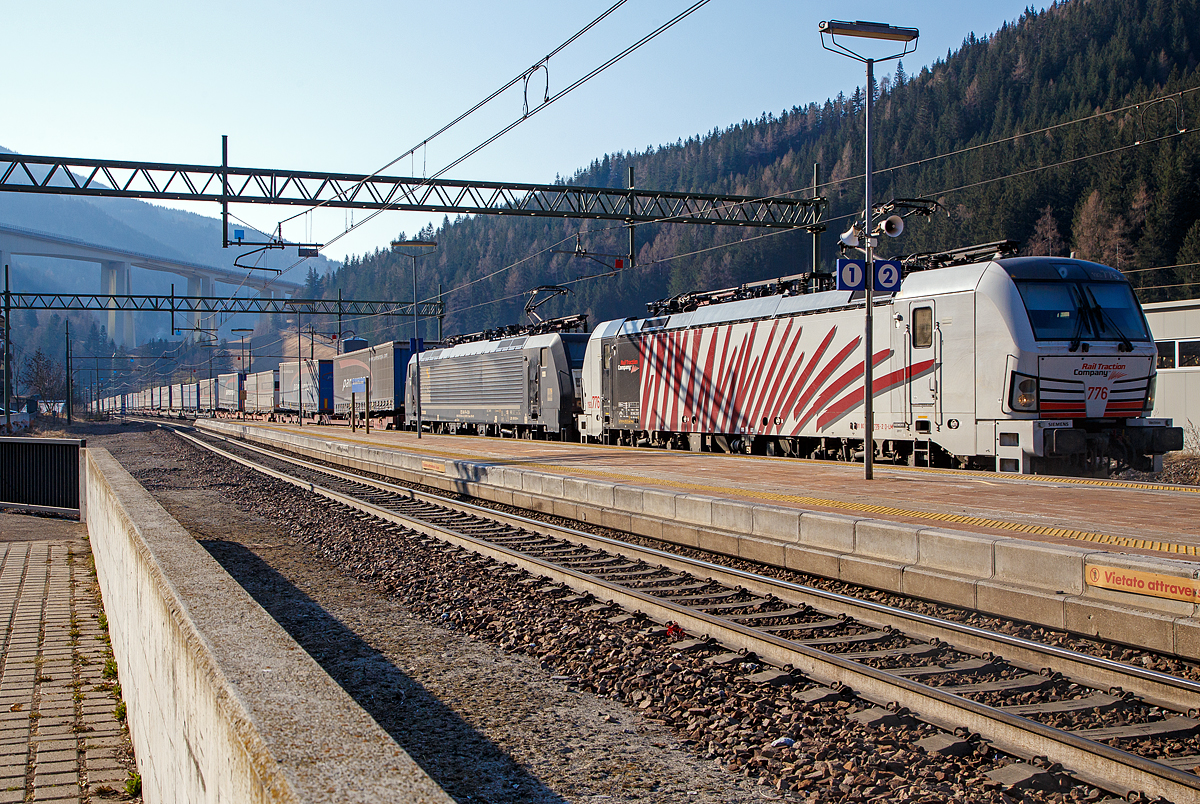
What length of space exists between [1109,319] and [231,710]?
1440 cm

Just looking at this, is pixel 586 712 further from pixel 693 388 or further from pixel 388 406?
pixel 388 406

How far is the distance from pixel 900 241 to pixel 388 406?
53.3 m

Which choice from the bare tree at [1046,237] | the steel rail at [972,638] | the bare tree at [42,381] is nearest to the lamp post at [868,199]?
the steel rail at [972,638]

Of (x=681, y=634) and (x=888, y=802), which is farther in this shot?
(x=681, y=634)

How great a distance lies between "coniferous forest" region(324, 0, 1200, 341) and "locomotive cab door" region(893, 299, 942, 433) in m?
10.1

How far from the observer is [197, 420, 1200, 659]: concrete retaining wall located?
6047mm

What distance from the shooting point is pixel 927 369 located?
14648 mm

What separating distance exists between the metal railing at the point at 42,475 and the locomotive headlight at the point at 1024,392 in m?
19.8

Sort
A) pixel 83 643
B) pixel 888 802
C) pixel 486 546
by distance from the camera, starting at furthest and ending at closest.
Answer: pixel 486 546, pixel 83 643, pixel 888 802

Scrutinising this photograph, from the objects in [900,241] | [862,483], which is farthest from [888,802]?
[900,241]

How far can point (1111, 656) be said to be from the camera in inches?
239

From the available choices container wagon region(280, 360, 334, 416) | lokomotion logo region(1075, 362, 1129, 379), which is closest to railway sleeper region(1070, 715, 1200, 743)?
lokomotion logo region(1075, 362, 1129, 379)

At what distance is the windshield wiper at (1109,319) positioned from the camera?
45.1ft

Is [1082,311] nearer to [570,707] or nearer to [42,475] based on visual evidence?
[570,707]
